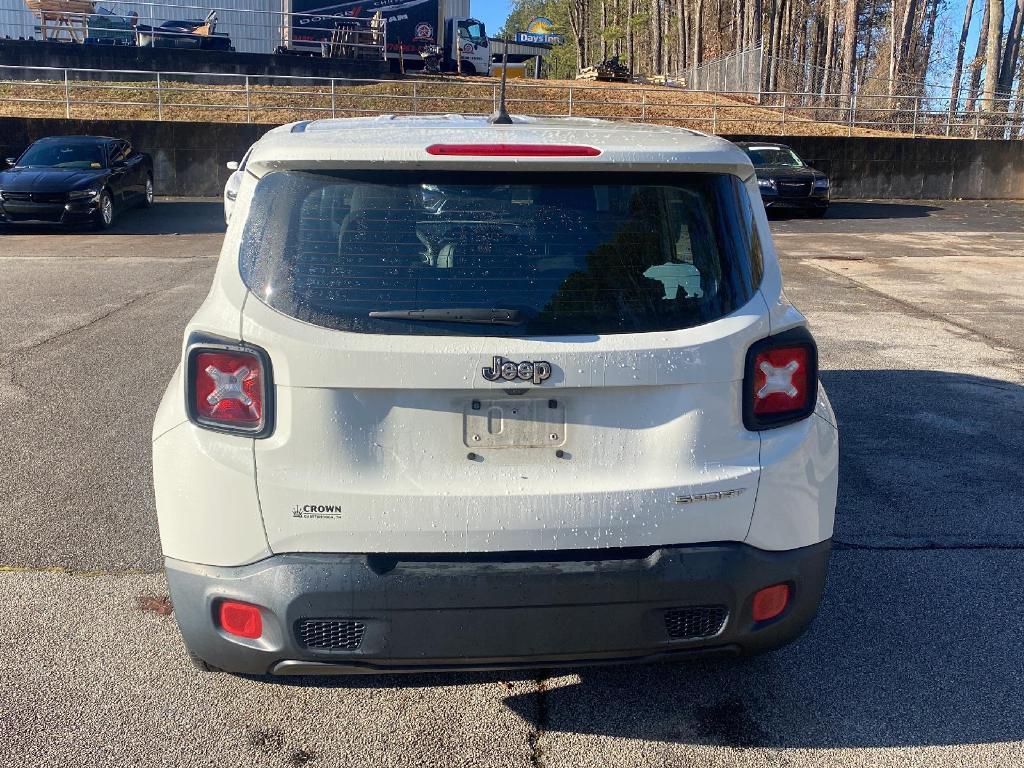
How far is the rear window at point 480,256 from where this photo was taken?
283 centimetres

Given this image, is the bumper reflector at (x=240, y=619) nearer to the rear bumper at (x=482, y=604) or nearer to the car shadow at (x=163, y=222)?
the rear bumper at (x=482, y=604)

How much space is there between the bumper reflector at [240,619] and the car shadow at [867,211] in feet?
65.5

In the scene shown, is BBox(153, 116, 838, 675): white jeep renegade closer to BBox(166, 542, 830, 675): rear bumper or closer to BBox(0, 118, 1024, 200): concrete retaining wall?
BBox(166, 542, 830, 675): rear bumper

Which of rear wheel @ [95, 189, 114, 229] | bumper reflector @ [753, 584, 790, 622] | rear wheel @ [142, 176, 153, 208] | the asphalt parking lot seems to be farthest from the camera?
rear wheel @ [142, 176, 153, 208]

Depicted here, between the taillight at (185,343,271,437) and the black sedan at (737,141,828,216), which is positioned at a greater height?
the taillight at (185,343,271,437)

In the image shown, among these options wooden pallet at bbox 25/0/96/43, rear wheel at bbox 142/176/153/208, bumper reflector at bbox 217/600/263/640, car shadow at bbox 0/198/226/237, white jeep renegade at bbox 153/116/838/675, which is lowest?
car shadow at bbox 0/198/226/237

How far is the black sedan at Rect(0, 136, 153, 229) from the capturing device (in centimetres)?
1695

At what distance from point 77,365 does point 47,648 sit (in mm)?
4590

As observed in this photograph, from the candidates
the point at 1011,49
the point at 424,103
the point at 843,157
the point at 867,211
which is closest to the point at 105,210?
the point at 424,103

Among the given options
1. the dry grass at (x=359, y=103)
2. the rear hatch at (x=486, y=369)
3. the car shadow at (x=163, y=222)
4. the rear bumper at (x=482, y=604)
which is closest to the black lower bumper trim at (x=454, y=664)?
the rear bumper at (x=482, y=604)

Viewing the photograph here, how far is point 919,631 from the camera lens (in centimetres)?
390

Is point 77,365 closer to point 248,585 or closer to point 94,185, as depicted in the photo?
point 248,585

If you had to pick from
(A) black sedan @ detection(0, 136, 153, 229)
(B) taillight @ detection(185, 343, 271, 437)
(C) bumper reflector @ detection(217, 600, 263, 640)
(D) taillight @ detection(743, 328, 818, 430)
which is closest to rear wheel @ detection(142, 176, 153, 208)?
(A) black sedan @ detection(0, 136, 153, 229)

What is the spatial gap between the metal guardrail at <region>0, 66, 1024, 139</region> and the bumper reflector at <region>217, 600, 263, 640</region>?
24175 millimetres
